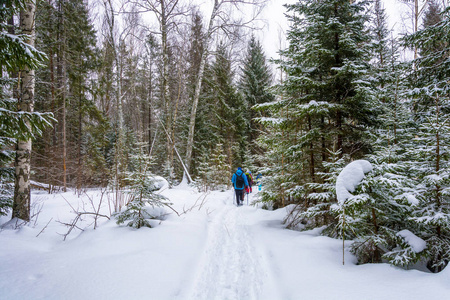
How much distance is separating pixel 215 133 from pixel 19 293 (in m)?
16.3

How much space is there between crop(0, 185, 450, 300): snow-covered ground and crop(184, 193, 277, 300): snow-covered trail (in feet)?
0.05

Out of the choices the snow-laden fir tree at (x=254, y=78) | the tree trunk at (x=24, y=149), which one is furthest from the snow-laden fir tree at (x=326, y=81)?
the snow-laden fir tree at (x=254, y=78)

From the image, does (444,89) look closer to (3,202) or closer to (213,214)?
(213,214)

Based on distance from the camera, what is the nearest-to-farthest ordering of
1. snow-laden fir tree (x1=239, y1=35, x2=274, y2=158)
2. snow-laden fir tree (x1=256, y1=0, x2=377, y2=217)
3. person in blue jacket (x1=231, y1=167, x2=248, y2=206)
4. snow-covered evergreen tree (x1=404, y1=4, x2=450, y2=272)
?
snow-covered evergreen tree (x1=404, y1=4, x2=450, y2=272) → snow-laden fir tree (x1=256, y1=0, x2=377, y2=217) → person in blue jacket (x1=231, y1=167, x2=248, y2=206) → snow-laden fir tree (x1=239, y1=35, x2=274, y2=158)

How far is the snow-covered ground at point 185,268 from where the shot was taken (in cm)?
252

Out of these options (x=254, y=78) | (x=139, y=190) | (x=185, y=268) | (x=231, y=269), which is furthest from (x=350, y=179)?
(x=254, y=78)

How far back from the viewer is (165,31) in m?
12.7

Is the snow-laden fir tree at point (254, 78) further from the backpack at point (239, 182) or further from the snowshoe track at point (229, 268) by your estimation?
the snowshoe track at point (229, 268)

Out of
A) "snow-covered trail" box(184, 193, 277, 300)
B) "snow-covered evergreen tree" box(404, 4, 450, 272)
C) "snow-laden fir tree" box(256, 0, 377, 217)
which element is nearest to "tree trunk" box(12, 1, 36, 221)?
"snow-covered trail" box(184, 193, 277, 300)

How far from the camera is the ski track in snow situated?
2.93 metres

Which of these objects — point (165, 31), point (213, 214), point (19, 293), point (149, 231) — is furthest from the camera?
point (165, 31)

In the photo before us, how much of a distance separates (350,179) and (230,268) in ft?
8.66

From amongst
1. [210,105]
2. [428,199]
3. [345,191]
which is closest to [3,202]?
[345,191]

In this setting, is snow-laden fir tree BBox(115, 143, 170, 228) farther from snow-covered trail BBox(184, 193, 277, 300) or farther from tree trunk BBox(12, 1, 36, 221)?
tree trunk BBox(12, 1, 36, 221)
